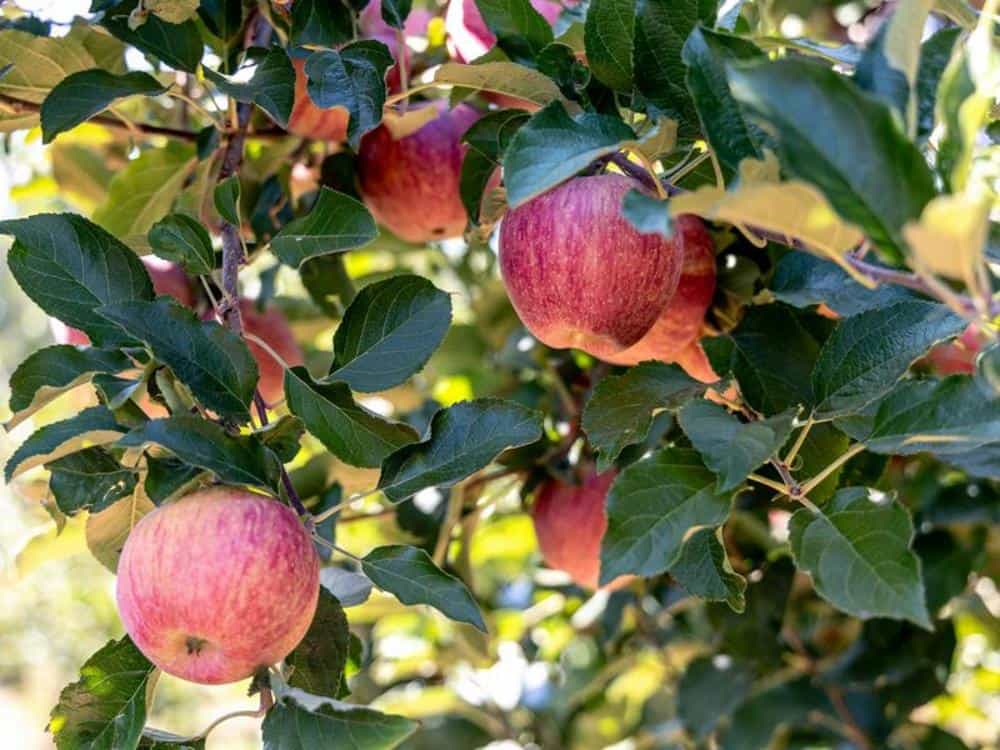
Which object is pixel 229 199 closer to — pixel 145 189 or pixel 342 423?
pixel 342 423

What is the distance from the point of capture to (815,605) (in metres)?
1.93

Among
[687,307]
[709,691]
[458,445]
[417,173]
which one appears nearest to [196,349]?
[458,445]

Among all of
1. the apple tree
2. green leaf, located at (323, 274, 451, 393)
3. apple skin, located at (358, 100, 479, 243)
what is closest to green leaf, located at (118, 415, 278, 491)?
the apple tree

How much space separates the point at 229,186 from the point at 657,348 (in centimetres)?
41

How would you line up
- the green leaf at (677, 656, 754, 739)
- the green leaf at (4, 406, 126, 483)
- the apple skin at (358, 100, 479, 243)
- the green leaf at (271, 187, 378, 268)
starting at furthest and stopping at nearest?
the green leaf at (677, 656, 754, 739)
the apple skin at (358, 100, 479, 243)
the green leaf at (271, 187, 378, 268)
the green leaf at (4, 406, 126, 483)

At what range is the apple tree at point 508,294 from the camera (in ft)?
2.32

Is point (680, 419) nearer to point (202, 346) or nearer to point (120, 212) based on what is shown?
point (202, 346)

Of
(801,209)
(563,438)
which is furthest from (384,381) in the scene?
(563,438)

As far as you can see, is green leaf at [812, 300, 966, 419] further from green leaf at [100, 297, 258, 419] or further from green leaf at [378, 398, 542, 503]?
green leaf at [100, 297, 258, 419]

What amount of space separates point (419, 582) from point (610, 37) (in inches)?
16.5

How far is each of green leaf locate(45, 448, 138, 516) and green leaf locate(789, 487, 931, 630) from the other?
0.48m

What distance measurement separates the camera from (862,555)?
2.59 feet

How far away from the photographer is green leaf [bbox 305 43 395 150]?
977 mm

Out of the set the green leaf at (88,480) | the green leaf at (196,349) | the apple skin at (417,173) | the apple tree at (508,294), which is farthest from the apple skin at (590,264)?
the apple skin at (417,173)
